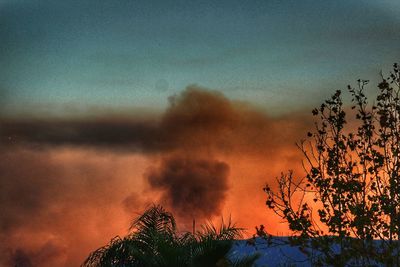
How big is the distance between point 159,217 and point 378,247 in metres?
7.80

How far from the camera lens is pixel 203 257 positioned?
714 inches

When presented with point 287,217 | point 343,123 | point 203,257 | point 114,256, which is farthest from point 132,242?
point 343,123

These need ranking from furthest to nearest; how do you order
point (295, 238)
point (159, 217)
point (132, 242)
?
point (159, 217) → point (132, 242) → point (295, 238)

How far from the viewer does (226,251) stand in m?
18.3

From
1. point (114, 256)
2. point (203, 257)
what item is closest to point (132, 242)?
point (114, 256)

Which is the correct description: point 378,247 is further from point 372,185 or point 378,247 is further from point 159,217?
point 159,217

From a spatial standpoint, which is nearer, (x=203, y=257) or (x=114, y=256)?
(x=203, y=257)

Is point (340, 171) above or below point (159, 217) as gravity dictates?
below

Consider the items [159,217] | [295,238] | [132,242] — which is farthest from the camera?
[159,217]

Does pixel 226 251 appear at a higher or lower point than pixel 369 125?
lower

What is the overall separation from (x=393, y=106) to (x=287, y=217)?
363cm

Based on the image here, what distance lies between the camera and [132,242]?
21.8 meters

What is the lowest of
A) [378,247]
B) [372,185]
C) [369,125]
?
[378,247]

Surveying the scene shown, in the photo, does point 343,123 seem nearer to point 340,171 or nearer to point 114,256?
point 340,171
